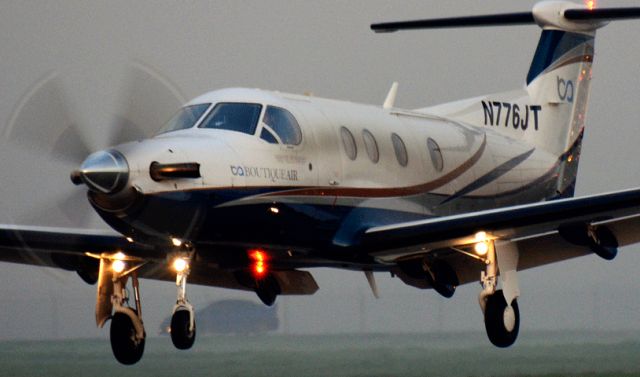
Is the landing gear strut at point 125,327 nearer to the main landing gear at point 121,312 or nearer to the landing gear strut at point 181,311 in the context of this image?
the main landing gear at point 121,312

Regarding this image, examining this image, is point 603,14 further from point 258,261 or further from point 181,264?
point 181,264

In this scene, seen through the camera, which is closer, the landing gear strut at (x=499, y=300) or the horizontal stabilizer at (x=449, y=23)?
the landing gear strut at (x=499, y=300)

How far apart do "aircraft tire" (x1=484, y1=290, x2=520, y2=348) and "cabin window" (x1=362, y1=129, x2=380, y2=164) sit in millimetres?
2856

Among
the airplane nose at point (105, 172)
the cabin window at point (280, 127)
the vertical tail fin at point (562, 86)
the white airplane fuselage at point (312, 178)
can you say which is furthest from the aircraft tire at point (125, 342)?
the vertical tail fin at point (562, 86)

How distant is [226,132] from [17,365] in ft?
28.7

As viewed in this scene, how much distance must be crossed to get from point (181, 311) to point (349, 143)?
384cm

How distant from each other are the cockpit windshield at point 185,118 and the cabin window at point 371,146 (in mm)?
2932

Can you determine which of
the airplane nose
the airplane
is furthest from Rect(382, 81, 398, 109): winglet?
the airplane nose

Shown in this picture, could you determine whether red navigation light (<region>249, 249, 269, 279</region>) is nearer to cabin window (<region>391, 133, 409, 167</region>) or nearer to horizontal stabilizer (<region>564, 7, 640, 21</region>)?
cabin window (<region>391, 133, 409, 167</region>)

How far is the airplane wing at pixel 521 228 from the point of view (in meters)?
22.7

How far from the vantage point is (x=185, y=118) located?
22.4 m

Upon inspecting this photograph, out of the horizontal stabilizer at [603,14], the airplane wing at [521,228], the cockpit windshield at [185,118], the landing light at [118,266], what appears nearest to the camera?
the cockpit windshield at [185,118]

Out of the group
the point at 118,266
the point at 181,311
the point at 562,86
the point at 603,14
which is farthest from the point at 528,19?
the point at 181,311

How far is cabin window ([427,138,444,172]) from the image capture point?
25.7 meters
